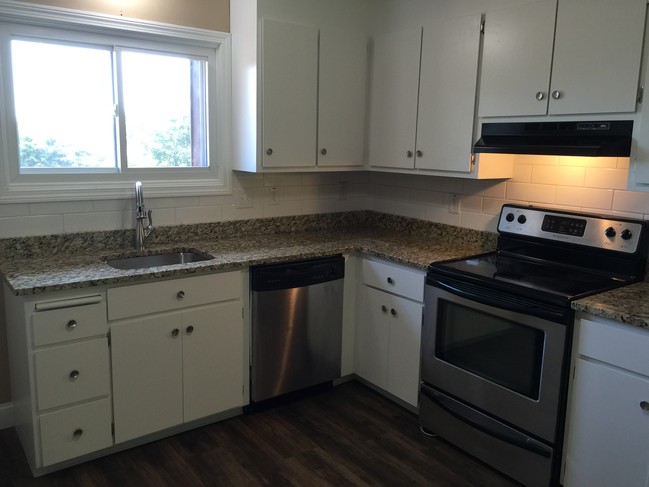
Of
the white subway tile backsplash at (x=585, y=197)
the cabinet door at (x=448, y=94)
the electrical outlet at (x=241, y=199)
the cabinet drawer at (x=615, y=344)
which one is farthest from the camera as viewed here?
the electrical outlet at (x=241, y=199)

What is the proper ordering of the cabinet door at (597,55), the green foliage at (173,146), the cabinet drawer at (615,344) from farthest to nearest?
the green foliage at (173,146) → the cabinet door at (597,55) → the cabinet drawer at (615,344)

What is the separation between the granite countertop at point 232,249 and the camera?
96.6 inches

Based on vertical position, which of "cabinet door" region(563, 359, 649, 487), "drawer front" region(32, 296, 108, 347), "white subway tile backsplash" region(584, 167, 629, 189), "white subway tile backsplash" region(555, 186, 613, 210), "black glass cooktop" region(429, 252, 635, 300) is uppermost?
"white subway tile backsplash" region(584, 167, 629, 189)

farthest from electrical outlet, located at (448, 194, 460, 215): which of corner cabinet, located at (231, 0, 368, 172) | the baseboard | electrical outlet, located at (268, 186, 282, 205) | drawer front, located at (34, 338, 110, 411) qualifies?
the baseboard

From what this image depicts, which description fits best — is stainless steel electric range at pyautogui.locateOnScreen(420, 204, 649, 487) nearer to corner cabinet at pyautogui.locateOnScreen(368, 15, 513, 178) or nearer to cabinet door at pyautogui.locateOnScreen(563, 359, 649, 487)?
cabinet door at pyautogui.locateOnScreen(563, 359, 649, 487)

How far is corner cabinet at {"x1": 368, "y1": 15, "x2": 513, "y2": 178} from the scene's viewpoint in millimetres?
2879

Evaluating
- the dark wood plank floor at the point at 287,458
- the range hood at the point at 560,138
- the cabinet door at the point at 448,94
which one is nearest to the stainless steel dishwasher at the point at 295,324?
the dark wood plank floor at the point at 287,458

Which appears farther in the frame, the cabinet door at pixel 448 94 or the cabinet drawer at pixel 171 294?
the cabinet door at pixel 448 94

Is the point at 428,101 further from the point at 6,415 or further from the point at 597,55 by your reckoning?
the point at 6,415

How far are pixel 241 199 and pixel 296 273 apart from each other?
74cm

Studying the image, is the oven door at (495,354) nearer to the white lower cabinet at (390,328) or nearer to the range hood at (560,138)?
the white lower cabinet at (390,328)

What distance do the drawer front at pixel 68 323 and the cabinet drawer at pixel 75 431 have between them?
0.33 m

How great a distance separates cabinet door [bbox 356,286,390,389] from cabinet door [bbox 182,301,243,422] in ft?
2.49

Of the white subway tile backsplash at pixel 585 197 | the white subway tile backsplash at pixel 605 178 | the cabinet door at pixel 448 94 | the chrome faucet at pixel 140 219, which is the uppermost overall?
the cabinet door at pixel 448 94
